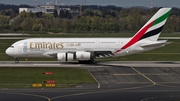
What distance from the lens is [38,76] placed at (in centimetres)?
5906

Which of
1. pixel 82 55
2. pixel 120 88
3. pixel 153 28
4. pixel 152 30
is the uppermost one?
pixel 153 28

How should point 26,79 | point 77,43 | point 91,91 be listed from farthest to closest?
point 77,43, point 26,79, point 91,91

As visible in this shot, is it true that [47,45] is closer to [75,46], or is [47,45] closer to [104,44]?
[75,46]

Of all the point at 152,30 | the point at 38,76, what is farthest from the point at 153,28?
the point at 38,76

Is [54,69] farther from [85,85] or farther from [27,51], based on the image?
[85,85]

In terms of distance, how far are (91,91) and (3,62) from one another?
1205 inches

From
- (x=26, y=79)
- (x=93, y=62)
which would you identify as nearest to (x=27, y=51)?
(x=93, y=62)

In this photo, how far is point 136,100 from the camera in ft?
143

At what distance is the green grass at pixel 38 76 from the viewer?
176 feet

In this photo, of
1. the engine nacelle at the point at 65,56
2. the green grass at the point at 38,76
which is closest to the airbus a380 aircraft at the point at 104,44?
the engine nacelle at the point at 65,56

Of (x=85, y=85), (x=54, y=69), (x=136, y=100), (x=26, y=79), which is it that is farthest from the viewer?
(x=54, y=69)

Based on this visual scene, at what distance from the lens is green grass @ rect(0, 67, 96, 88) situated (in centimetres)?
5366

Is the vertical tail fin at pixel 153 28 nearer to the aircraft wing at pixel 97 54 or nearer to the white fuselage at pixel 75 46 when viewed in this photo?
the white fuselage at pixel 75 46

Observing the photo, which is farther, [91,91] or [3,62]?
[3,62]
